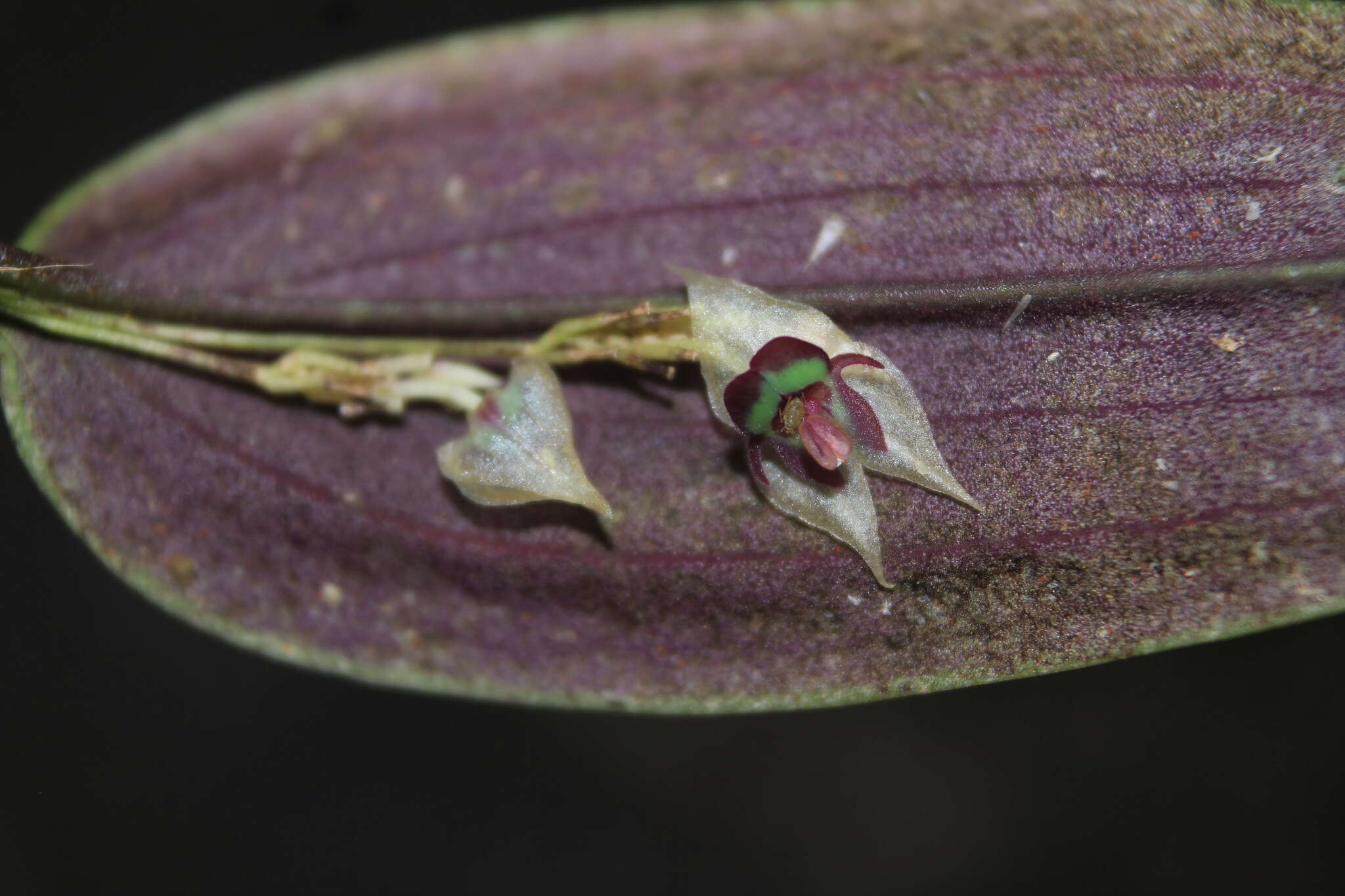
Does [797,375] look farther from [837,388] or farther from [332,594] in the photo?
[332,594]

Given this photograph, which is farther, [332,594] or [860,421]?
[332,594]

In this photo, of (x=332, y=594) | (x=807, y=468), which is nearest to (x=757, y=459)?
(x=807, y=468)

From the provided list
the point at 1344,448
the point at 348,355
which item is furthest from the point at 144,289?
the point at 1344,448

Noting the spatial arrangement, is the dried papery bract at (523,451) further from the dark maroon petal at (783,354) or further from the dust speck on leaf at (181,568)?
the dust speck on leaf at (181,568)

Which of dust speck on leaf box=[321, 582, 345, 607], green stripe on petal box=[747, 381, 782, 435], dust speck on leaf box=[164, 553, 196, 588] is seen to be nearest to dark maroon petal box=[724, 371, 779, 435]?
green stripe on petal box=[747, 381, 782, 435]

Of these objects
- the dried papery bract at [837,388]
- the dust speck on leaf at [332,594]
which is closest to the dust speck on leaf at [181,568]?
the dust speck on leaf at [332,594]
